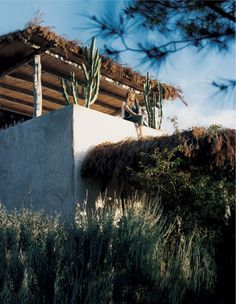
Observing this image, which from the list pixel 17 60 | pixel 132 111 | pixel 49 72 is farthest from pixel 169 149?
pixel 49 72

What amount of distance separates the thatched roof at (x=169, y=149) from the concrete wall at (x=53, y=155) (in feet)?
0.95

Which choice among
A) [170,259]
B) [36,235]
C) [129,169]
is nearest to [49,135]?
[129,169]

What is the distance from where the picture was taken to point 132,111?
1161cm

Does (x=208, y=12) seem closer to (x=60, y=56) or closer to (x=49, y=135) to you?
(x=49, y=135)

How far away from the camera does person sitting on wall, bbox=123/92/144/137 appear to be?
10.1 metres

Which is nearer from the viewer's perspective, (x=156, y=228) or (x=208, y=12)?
(x=208, y=12)

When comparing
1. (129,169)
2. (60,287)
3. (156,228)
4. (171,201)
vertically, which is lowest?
(60,287)

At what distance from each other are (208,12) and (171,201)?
3.99m

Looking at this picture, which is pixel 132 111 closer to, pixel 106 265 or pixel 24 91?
pixel 24 91

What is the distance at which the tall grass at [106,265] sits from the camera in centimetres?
540

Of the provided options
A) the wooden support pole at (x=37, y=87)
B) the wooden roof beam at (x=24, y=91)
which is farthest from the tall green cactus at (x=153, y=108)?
the wooden roof beam at (x=24, y=91)

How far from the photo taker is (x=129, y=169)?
758 cm

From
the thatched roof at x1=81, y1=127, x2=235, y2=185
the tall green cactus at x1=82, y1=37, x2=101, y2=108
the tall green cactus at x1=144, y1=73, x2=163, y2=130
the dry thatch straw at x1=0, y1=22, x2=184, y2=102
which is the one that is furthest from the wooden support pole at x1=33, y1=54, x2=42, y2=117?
the tall green cactus at x1=144, y1=73, x2=163, y2=130

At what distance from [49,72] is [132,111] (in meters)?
2.26
